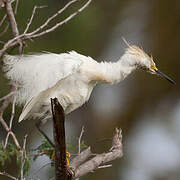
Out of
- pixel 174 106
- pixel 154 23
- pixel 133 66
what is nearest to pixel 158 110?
pixel 174 106

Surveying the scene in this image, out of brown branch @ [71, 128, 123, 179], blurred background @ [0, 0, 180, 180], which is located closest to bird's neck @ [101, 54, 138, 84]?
brown branch @ [71, 128, 123, 179]

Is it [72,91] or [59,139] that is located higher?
[72,91]

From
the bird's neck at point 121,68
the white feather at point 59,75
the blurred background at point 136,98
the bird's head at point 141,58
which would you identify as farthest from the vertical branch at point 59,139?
the blurred background at point 136,98

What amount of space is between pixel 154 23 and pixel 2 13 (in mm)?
2482

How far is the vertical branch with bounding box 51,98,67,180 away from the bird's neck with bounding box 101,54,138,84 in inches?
41.3

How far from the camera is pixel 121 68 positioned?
12.3 feet

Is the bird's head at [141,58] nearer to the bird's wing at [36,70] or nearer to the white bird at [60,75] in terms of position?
the white bird at [60,75]

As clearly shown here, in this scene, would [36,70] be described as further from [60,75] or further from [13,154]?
[13,154]

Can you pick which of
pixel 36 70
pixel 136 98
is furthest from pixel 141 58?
pixel 136 98

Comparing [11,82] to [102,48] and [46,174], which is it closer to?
[46,174]

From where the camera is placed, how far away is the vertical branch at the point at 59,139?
8.96ft

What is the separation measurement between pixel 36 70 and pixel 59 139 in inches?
39.1

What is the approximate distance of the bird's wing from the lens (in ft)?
11.7

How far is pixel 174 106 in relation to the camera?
7.26 metres
